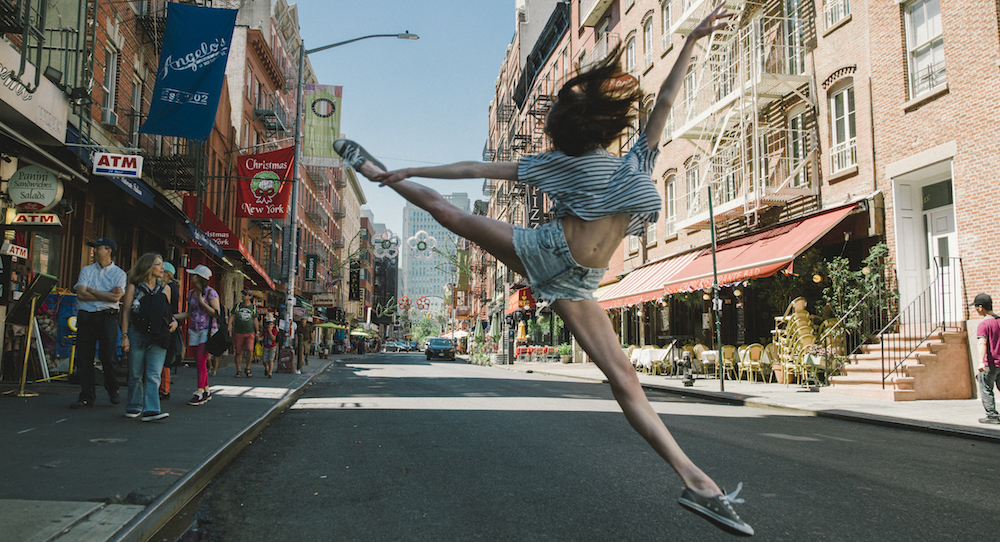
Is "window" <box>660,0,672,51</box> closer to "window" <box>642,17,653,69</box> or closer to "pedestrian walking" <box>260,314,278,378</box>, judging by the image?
"window" <box>642,17,653,69</box>

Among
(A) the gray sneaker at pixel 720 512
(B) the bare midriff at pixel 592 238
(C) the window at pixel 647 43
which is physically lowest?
(A) the gray sneaker at pixel 720 512

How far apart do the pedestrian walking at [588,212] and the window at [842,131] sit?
568 inches

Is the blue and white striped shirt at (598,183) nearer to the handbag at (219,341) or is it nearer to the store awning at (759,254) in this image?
the handbag at (219,341)

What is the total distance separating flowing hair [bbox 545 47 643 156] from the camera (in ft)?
10.6

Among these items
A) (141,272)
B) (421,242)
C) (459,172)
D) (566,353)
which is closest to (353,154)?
(459,172)

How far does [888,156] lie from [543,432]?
1117cm

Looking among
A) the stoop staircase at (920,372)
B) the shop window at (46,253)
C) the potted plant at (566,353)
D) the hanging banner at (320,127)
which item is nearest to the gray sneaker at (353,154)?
the shop window at (46,253)

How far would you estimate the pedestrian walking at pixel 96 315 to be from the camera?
772cm

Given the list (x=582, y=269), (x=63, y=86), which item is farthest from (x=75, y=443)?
(x=63, y=86)

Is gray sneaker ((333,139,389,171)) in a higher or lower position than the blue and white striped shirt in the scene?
higher

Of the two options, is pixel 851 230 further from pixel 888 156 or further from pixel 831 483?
pixel 831 483

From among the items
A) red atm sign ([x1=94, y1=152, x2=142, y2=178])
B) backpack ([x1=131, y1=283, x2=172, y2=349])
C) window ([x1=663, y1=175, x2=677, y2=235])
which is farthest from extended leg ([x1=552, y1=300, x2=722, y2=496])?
window ([x1=663, y1=175, x2=677, y2=235])

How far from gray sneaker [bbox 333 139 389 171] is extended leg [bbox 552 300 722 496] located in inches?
48.6

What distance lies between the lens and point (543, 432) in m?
7.38
